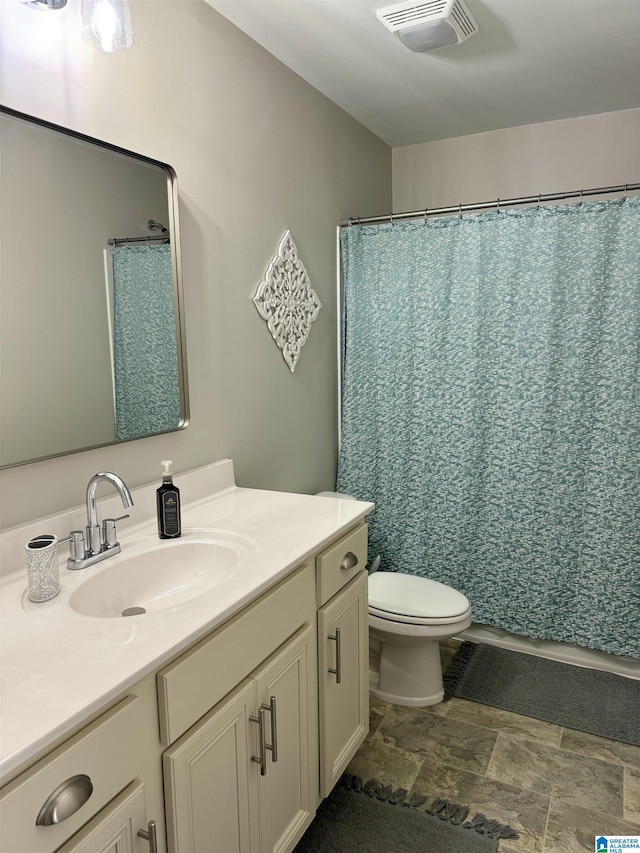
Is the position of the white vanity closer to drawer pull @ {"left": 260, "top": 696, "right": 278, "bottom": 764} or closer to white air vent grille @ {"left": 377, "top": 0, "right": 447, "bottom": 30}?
drawer pull @ {"left": 260, "top": 696, "right": 278, "bottom": 764}

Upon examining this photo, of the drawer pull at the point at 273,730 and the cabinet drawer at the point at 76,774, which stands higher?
the cabinet drawer at the point at 76,774

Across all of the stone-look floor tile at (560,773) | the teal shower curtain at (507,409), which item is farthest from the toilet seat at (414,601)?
the stone-look floor tile at (560,773)

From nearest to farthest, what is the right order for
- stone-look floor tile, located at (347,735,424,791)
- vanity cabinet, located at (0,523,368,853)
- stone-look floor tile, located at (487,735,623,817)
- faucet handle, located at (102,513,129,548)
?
A: vanity cabinet, located at (0,523,368,853) < faucet handle, located at (102,513,129,548) < stone-look floor tile, located at (487,735,623,817) < stone-look floor tile, located at (347,735,424,791)

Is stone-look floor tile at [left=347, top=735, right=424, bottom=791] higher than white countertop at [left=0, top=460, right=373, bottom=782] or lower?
lower

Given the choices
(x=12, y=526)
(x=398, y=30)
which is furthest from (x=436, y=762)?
(x=398, y=30)

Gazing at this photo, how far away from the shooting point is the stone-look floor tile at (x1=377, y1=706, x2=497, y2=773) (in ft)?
6.63

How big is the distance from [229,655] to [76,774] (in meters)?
0.38

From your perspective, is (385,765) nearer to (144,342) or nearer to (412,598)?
(412,598)

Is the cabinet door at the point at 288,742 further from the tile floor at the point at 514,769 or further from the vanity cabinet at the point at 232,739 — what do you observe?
the tile floor at the point at 514,769

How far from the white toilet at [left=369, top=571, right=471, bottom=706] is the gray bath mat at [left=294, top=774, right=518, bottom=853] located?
466 millimetres

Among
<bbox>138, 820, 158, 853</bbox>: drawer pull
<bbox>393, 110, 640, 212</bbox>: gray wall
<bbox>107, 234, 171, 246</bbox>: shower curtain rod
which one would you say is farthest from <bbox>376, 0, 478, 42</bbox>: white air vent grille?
<bbox>138, 820, 158, 853</bbox>: drawer pull

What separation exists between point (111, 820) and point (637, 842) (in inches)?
58.1

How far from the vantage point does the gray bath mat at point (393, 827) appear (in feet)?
5.49

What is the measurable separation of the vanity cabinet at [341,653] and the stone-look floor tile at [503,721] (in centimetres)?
53
